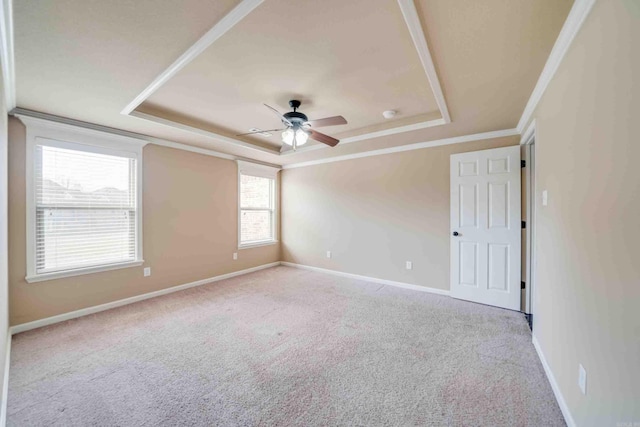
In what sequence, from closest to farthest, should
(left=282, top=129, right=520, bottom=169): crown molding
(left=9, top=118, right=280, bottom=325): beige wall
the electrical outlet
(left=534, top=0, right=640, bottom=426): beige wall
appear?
(left=534, top=0, right=640, bottom=426): beige wall
the electrical outlet
(left=9, top=118, right=280, bottom=325): beige wall
(left=282, top=129, right=520, bottom=169): crown molding

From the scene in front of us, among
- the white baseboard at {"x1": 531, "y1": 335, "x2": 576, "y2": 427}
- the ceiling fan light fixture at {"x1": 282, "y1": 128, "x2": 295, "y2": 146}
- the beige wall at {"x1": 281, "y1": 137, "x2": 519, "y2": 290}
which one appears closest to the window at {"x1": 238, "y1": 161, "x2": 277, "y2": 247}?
the beige wall at {"x1": 281, "y1": 137, "x2": 519, "y2": 290}

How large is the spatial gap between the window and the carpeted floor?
6.64 feet

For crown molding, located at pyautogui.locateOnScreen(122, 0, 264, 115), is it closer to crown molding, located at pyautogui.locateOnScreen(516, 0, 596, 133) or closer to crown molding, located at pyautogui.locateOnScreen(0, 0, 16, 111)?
crown molding, located at pyautogui.locateOnScreen(0, 0, 16, 111)

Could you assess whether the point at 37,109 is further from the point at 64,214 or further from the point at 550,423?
the point at 550,423

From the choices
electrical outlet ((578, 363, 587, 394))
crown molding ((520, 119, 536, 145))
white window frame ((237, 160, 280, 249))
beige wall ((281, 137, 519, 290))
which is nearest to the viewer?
electrical outlet ((578, 363, 587, 394))

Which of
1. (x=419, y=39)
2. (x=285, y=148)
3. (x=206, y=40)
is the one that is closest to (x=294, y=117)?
(x=206, y=40)

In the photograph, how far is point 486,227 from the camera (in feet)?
10.9

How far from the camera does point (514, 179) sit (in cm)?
315

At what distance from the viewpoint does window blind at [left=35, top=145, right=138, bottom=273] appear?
2.77 m

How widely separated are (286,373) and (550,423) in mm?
1727

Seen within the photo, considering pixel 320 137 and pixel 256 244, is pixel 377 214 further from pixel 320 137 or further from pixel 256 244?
pixel 256 244

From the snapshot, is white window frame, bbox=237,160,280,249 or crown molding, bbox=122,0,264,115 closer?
crown molding, bbox=122,0,264,115

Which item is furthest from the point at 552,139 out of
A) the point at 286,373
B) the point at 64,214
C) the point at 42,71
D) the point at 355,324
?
the point at 64,214

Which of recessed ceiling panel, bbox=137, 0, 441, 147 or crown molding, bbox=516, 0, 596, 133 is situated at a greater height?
recessed ceiling panel, bbox=137, 0, 441, 147
